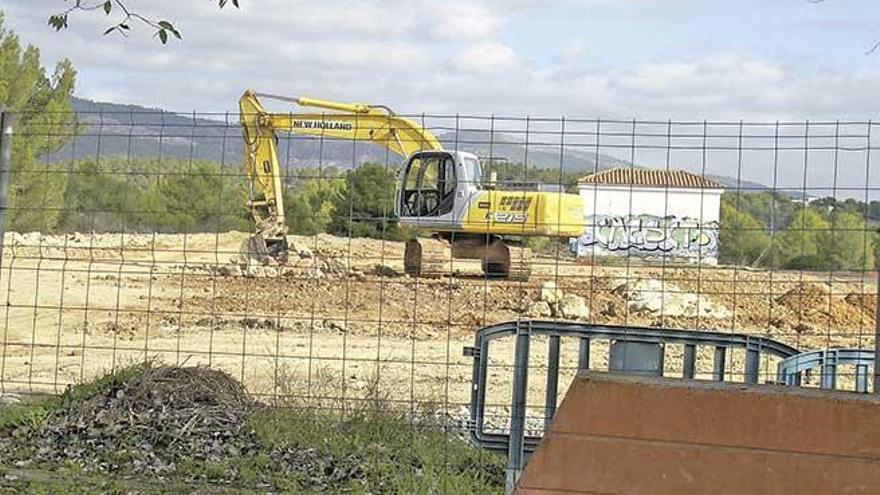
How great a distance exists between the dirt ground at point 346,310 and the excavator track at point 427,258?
0.39 meters

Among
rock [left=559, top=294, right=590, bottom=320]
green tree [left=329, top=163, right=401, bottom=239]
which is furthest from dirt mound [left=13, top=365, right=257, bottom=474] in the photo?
rock [left=559, top=294, right=590, bottom=320]

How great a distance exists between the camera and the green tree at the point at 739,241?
13688 millimetres

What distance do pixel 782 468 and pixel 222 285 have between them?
20537 millimetres

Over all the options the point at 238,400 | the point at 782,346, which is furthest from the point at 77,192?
the point at 782,346

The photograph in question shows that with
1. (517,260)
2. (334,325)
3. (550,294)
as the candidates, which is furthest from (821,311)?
(334,325)

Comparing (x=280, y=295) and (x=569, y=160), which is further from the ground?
(x=569, y=160)

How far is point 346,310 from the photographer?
18.5 m

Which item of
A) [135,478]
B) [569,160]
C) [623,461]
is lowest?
[135,478]

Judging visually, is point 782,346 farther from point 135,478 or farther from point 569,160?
point 135,478

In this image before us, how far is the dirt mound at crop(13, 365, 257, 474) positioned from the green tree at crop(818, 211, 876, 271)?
12.7 ft

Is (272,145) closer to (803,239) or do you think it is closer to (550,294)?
(550,294)

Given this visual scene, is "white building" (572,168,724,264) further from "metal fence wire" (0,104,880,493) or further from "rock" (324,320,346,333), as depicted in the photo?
"rock" (324,320,346,333)

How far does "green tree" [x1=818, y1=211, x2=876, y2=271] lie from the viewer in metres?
8.22

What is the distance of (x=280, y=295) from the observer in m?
23.0
